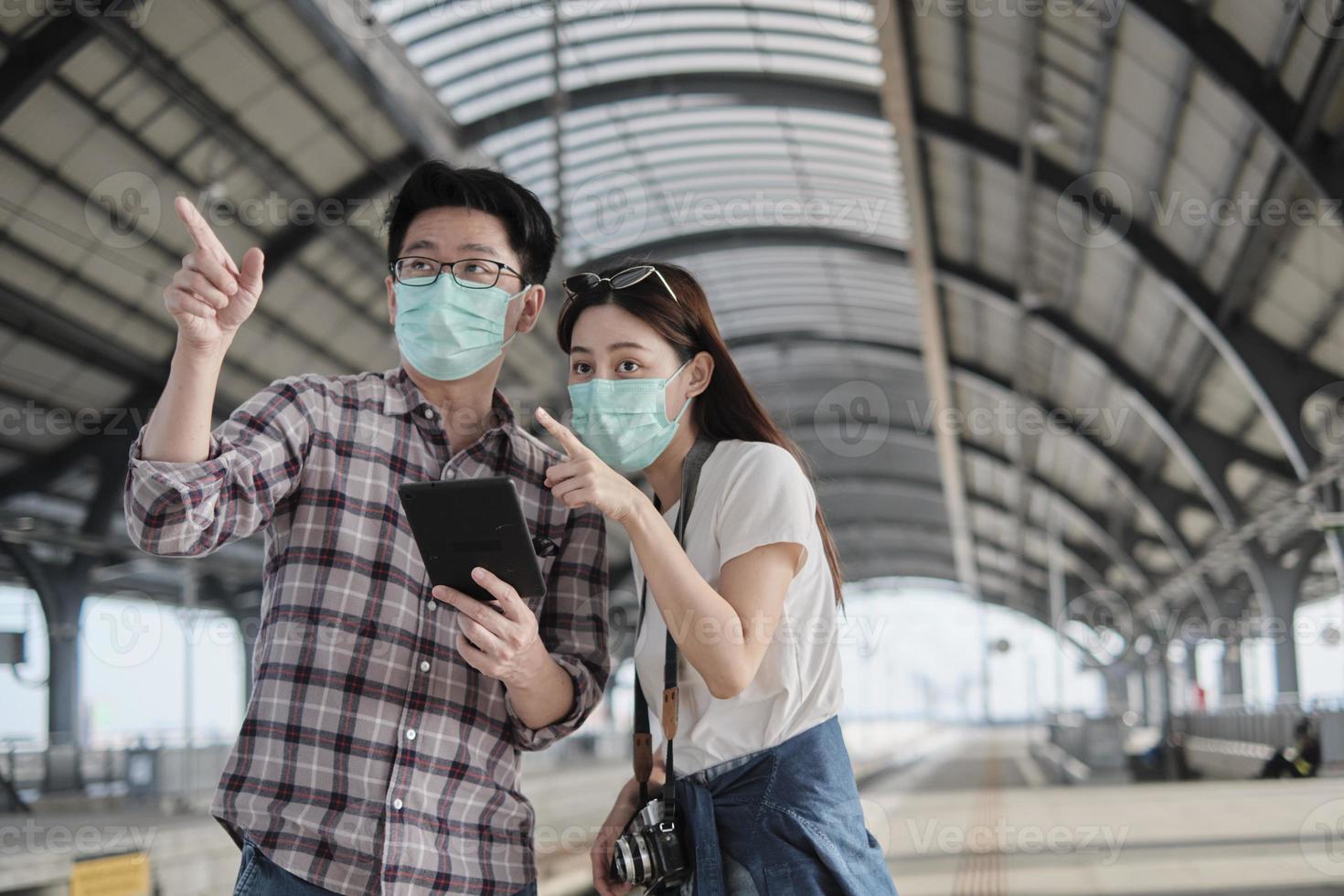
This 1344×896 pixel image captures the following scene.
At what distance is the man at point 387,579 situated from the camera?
2100mm

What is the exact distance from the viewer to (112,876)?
6.66 meters

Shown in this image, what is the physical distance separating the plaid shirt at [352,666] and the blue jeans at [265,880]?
27 millimetres

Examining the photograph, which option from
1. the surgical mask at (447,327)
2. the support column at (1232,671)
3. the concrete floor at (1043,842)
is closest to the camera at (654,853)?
the surgical mask at (447,327)

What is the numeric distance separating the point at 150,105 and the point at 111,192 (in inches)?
67.4

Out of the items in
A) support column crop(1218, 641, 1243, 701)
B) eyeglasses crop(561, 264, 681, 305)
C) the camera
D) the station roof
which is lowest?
support column crop(1218, 641, 1243, 701)

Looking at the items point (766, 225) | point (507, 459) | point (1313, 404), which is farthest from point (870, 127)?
point (507, 459)

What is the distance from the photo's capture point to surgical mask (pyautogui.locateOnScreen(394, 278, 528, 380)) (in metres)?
2.65

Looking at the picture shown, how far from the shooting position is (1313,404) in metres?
19.9

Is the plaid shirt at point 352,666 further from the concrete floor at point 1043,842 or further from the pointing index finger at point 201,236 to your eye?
the concrete floor at point 1043,842

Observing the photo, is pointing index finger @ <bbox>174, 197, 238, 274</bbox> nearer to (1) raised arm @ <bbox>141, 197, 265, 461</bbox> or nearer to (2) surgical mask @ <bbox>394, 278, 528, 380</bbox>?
(1) raised arm @ <bbox>141, 197, 265, 461</bbox>

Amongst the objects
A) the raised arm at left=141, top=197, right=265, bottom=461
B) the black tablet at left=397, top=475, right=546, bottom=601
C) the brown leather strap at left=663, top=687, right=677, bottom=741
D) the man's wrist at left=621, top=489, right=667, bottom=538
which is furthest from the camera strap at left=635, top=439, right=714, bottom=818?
the raised arm at left=141, top=197, right=265, bottom=461

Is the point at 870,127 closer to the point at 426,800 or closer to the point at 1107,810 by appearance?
the point at 1107,810

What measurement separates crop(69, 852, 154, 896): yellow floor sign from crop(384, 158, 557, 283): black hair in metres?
5.10

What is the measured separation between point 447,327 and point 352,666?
0.79m
